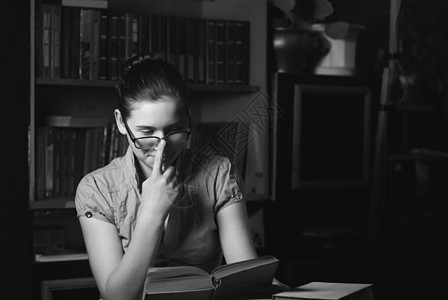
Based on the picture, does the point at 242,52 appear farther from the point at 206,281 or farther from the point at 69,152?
the point at 206,281

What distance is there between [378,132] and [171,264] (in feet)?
4.06

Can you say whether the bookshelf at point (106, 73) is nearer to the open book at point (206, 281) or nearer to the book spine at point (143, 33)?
the book spine at point (143, 33)

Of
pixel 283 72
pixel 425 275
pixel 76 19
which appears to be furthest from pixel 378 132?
pixel 76 19

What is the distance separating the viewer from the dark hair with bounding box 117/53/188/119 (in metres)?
1.48

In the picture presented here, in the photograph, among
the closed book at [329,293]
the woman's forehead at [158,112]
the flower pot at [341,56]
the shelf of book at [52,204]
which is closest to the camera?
the closed book at [329,293]

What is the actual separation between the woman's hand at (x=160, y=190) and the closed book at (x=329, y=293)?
0.38 metres

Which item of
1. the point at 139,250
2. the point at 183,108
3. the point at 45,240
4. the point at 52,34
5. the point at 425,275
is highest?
the point at 52,34

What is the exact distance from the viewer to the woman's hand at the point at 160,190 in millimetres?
1397

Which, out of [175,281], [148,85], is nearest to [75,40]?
[148,85]

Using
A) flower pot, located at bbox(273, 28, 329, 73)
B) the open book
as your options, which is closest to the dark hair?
the open book

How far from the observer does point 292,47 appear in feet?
8.02

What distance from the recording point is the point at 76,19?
2.18m

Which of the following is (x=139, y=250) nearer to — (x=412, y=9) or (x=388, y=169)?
(x=388, y=169)

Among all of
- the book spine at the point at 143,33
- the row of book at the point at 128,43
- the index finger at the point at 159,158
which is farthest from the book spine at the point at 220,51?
the index finger at the point at 159,158
